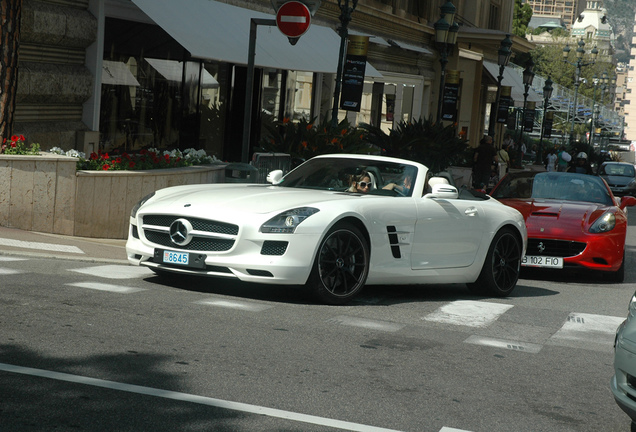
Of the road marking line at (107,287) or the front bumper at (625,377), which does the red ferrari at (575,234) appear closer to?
the road marking line at (107,287)

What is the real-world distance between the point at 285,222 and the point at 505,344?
6.64 feet

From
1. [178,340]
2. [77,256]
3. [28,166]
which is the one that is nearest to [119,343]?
[178,340]

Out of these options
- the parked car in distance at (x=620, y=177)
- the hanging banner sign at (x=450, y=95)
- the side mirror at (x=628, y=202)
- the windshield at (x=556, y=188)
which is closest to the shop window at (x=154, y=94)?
the windshield at (x=556, y=188)

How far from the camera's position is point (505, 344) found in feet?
24.0

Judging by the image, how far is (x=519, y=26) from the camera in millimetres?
90438

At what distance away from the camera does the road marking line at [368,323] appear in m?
7.47

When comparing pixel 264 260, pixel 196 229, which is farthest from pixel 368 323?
pixel 196 229

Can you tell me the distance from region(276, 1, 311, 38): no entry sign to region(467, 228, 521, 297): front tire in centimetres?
445

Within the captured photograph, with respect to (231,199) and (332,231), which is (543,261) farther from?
(231,199)

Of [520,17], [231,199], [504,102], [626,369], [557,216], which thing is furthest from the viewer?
[520,17]

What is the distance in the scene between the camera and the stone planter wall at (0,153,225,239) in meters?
11.6

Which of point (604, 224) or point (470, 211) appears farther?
point (604, 224)

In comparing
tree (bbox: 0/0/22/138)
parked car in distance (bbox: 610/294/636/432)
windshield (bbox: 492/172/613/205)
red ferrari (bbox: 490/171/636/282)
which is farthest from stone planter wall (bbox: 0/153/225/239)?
parked car in distance (bbox: 610/294/636/432)

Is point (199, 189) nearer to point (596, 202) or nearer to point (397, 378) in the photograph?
point (397, 378)
